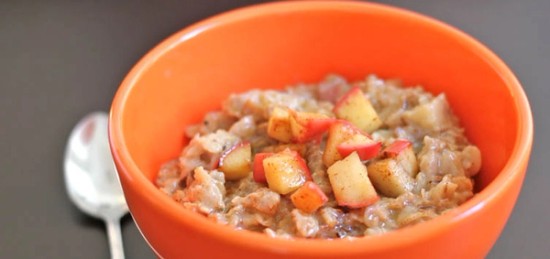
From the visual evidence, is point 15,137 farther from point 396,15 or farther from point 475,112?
point 475,112

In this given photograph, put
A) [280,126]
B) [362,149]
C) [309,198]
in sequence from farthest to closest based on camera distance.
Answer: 1. [280,126]
2. [362,149]
3. [309,198]

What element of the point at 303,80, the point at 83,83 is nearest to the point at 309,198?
the point at 303,80

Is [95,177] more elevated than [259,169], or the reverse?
[259,169]

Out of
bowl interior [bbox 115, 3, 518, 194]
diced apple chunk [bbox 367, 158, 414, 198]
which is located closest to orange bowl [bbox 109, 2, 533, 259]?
bowl interior [bbox 115, 3, 518, 194]

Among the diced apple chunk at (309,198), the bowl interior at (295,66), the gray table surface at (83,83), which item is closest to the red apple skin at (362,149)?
the diced apple chunk at (309,198)

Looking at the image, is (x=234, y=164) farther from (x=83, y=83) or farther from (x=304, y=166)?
(x=83, y=83)

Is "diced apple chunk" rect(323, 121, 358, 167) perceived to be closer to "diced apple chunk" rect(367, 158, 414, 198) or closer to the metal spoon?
"diced apple chunk" rect(367, 158, 414, 198)

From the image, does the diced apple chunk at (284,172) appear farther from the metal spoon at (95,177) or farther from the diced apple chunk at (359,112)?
the metal spoon at (95,177)
